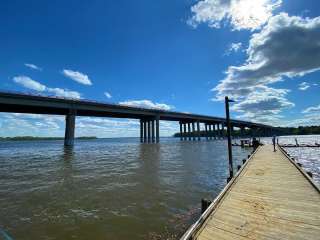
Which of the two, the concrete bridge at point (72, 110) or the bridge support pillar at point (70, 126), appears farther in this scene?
the bridge support pillar at point (70, 126)

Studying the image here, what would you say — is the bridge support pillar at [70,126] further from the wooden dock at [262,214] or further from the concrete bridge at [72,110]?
the wooden dock at [262,214]

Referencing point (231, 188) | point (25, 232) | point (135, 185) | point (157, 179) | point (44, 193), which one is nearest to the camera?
point (25, 232)

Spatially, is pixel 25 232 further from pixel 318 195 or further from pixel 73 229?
pixel 318 195

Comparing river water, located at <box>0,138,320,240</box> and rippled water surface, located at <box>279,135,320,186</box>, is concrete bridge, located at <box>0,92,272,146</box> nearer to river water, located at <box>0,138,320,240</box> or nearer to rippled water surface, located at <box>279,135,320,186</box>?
river water, located at <box>0,138,320,240</box>

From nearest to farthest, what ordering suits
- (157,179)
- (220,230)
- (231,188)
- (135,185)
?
1. (220,230)
2. (231,188)
3. (135,185)
4. (157,179)

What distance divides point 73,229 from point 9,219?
333 cm

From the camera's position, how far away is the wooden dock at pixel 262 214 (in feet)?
19.0

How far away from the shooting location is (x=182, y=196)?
40.1ft

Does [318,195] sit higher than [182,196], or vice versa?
[318,195]

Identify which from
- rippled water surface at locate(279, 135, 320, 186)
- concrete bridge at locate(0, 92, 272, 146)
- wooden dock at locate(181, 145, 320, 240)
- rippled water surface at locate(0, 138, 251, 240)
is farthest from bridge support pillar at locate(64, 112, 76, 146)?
wooden dock at locate(181, 145, 320, 240)

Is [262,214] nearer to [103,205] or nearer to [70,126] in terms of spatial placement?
[103,205]

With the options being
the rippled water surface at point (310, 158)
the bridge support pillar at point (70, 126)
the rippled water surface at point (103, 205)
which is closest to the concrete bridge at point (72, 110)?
the bridge support pillar at point (70, 126)

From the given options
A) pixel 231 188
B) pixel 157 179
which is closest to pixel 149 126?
pixel 157 179

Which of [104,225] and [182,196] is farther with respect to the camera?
[182,196]
